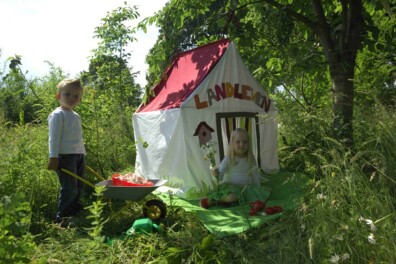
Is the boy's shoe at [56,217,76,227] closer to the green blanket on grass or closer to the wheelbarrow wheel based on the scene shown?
the wheelbarrow wheel

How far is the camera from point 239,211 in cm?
396

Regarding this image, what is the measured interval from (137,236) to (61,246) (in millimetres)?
674

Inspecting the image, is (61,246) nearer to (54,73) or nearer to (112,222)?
(112,222)

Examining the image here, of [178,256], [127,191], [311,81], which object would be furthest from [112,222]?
[311,81]

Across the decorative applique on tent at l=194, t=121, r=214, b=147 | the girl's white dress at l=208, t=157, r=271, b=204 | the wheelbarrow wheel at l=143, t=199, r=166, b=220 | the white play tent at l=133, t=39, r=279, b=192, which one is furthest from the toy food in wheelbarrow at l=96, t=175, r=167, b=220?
the decorative applique on tent at l=194, t=121, r=214, b=147

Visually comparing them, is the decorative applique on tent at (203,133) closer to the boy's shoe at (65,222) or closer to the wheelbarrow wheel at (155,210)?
the wheelbarrow wheel at (155,210)

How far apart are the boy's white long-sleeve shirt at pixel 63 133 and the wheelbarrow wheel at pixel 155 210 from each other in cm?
106

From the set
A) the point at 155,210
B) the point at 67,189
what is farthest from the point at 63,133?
the point at 155,210

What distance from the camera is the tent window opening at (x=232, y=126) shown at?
17.0 feet

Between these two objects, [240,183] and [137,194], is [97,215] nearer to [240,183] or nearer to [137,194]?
[137,194]

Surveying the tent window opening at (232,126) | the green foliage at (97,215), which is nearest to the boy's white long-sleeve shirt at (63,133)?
the green foliage at (97,215)

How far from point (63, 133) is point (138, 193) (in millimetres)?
1186

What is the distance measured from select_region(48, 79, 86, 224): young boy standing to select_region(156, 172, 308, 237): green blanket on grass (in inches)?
43.0

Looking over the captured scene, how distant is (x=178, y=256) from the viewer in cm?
285
